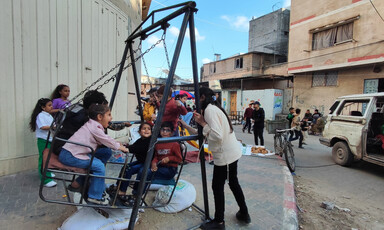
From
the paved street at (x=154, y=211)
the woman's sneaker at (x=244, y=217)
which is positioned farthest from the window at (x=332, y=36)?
the woman's sneaker at (x=244, y=217)

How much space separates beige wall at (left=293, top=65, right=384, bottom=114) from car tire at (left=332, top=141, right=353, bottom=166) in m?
9.14

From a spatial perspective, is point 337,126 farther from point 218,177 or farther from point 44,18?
point 44,18

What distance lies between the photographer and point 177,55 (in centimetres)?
231

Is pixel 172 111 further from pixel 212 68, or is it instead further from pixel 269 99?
pixel 212 68

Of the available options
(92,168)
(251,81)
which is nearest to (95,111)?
(92,168)

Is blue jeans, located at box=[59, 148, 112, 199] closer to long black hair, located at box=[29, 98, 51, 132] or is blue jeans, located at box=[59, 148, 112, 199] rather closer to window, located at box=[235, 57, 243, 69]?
long black hair, located at box=[29, 98, 51, 132]

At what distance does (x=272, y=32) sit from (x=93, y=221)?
26309 mm

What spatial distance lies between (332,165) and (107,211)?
20.7ft

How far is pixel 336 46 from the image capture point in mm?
13992

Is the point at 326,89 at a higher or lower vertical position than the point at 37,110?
higher

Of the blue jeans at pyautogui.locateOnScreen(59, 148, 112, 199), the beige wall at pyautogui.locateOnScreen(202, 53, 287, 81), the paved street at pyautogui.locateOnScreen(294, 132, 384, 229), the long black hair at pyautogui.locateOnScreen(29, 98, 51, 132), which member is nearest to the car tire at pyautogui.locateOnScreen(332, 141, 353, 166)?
the paved street at pyautogui.locateOnScreen(294, 132, 384, 229)

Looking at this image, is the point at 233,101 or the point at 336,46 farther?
the point at 233,101

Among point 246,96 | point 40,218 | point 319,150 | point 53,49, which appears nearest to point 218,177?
point 40,218

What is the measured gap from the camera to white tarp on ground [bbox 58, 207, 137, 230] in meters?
2.28
